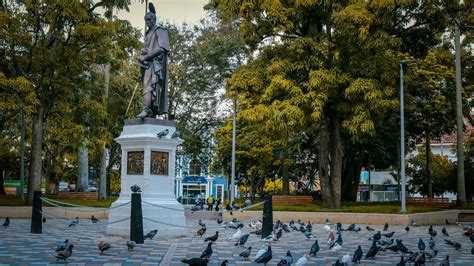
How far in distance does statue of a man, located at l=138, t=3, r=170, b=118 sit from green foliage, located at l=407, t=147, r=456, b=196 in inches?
1269

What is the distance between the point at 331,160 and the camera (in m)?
27.3

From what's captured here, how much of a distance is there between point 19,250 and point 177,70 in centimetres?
2734

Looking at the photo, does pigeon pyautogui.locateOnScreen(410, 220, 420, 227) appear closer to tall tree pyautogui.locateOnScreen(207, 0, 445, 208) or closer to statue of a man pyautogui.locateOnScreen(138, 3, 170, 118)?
tall tree pyautogui.locateOnScreen(207, 0, 445, 208)

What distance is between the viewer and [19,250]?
1247cm

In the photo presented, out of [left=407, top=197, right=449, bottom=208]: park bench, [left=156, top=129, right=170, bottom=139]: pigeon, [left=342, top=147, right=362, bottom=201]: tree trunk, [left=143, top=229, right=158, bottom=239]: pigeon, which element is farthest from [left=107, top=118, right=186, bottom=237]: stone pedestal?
[left=342, top=147, right=362, bottom=201]: tree trunk

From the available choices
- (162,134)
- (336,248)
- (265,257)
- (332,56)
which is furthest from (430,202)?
(265,257)

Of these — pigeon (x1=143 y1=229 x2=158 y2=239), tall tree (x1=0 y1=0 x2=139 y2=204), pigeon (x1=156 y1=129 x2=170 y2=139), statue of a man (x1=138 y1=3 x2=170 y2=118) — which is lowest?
pigeon (x1=143 y1=229 x2=158 y2=239)

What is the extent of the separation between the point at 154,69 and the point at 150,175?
10.3ft

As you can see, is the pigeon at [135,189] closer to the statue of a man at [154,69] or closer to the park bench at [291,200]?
the statue of a man at [154,69]

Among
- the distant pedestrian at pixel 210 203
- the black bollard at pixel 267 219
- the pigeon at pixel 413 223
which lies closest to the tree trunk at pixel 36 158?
the distant pedestrian at pixel 210 203

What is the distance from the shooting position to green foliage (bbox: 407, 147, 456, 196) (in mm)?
45594

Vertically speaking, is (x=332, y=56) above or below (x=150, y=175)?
above

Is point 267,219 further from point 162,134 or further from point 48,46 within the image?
point 48,46

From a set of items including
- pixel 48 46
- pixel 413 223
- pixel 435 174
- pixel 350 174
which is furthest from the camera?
pixel 435 174
